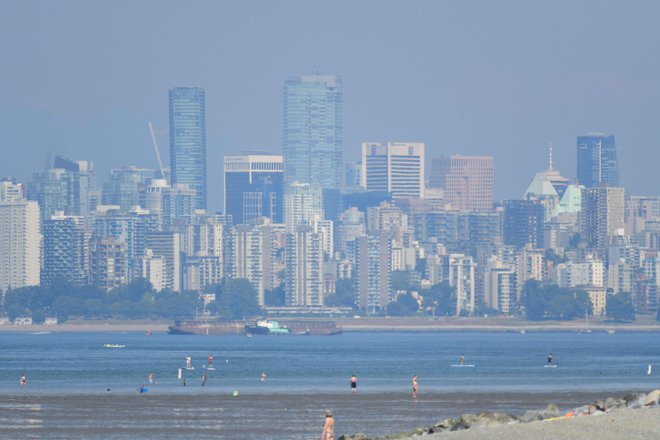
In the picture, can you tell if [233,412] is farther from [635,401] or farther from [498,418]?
[498,418]

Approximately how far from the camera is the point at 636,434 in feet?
167

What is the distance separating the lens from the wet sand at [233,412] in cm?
6988

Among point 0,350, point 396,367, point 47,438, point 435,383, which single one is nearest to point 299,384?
point 435,383

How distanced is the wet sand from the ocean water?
1.7 inches

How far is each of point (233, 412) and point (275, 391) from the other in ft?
58.6

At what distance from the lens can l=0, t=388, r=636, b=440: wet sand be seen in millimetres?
69875

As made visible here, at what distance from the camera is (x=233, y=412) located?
262 ft

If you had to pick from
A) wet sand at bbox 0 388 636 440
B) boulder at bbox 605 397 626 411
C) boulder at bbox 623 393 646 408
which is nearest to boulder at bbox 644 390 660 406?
boulder at bbox 623 393 646 408

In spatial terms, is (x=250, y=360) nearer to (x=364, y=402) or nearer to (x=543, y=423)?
(x=364, y=402)

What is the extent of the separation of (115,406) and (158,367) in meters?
50.4

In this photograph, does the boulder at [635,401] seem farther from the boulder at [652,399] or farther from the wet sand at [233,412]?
the wet sand at [233,412]

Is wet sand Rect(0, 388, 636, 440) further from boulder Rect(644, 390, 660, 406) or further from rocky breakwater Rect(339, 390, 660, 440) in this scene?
boulder Rect(644, 390, 660, 406)

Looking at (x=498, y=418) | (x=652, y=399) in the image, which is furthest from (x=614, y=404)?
(x=498, y=418)

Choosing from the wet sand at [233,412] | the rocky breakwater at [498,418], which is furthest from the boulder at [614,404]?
the wet sand at [233,412]
